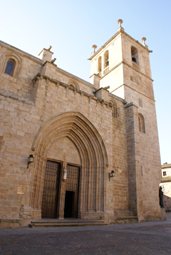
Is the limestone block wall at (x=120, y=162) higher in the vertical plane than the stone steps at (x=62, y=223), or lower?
higher

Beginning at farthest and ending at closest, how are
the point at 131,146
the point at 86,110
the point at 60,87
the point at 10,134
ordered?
the point at 131,146
the point at 86,110
the point at 60,87
the point at 10,134

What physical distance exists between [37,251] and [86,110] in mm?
8671

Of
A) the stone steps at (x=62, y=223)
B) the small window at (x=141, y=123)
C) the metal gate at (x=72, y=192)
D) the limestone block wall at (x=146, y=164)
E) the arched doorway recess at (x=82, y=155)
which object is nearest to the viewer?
the stone steps at (x=62, y=223)

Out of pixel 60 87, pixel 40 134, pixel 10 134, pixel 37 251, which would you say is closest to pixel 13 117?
pixel 10 134

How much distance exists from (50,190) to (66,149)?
8.10 ft

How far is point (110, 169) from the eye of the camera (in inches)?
449

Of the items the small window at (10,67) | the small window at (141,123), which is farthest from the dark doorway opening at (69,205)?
the small window at (141,123)

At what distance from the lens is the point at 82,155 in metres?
11.6

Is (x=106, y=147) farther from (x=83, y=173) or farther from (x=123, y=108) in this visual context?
(x=123, y=108)

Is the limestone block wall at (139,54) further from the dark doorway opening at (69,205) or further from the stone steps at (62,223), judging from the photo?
the stone steps at (62,223)

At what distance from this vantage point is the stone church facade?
26.7 feet

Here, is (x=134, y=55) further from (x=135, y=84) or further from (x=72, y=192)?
(x=72, y=192)

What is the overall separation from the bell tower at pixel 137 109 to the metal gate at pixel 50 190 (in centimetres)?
538

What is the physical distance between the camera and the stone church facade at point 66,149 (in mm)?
8125
